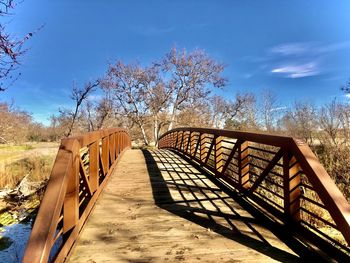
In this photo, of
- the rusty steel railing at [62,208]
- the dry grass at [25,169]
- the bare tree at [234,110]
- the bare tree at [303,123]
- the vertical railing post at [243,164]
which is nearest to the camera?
the rusty steel railing at [62,208]

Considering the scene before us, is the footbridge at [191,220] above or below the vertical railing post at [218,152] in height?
below

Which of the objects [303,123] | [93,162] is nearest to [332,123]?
[303,123]

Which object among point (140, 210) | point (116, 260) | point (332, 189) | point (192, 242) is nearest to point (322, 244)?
point (332, 189)

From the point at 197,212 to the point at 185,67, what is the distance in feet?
94.4

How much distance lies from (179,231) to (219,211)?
914 mm

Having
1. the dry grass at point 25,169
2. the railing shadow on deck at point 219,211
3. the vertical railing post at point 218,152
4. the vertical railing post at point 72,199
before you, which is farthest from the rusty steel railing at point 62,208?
the dry grass at point 25,169

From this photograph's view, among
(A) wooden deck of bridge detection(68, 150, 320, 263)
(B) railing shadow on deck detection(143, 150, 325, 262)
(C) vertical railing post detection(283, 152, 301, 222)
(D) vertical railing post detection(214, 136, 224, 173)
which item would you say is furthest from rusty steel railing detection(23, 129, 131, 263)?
(D) vertical railing post detection(214, 136, 224, 173)

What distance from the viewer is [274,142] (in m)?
3.57

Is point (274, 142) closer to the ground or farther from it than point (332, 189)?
farther from it

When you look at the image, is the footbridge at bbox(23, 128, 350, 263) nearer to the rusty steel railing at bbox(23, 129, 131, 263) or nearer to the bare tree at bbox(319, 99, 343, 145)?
the rusty steel railing at bbox(23, 129, 131, 263)

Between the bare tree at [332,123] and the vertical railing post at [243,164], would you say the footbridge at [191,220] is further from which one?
the bare tree at [332,123]

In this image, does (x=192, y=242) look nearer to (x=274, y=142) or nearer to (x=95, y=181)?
(x=274, y=142)

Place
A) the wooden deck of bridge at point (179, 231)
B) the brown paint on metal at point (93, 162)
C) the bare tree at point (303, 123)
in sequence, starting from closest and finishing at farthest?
the wooden deck of bridge at point (179, 231) → the brown paint on metal at point (93, 162) → the bare tree at point (303, 123)

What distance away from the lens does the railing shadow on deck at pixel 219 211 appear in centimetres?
273
